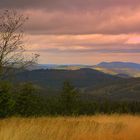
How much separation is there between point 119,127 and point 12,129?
3.69 metres

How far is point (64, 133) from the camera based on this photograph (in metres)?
9.53

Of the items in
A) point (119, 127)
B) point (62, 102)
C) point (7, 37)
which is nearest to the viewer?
point (119, 127)

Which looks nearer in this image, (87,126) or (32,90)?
(87,126)

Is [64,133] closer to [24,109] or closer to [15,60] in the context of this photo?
[15,60]

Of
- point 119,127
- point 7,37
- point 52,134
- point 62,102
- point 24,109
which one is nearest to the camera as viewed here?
point 52,134

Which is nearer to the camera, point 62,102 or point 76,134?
point 76,134

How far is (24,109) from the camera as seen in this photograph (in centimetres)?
3653

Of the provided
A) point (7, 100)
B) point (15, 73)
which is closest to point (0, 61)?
point (15, 73)

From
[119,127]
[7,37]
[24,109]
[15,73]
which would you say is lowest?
[24,109]

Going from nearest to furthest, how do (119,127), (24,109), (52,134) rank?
1. (52,134)
2. (119,127)
3. (24,109)

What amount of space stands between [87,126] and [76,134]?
125cm

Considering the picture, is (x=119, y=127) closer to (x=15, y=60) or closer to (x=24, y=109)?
(x=15, y=60)

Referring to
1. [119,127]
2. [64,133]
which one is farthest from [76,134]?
[119,127]

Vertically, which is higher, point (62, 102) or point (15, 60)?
point (15, 60)
